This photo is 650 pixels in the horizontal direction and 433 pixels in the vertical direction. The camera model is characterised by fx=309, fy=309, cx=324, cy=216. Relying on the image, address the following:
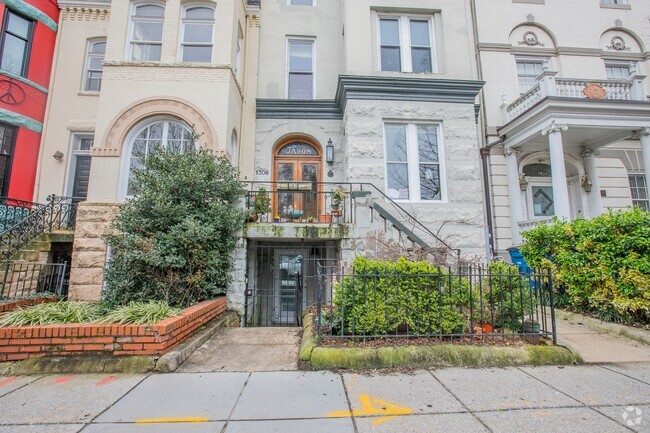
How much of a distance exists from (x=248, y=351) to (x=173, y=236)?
2.50m

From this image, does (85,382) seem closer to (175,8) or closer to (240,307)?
(240,307)

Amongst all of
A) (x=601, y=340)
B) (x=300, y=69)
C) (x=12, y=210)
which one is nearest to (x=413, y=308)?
(x=601, y=340)

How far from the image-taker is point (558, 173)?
8.77 m

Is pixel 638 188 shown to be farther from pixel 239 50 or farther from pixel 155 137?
pixel 155 137

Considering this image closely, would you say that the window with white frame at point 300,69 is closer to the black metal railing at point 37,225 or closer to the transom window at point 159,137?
the transom window at point 159,137

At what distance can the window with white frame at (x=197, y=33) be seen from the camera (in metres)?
8.65

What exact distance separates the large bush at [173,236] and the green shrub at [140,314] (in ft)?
2.86

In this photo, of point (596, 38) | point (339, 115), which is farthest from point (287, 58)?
point (596, 38)

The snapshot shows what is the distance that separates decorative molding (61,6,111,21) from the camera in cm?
1056

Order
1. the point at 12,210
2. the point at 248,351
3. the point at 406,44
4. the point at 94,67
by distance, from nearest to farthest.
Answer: the point at 248,351
the point at 12,210
the point at 406,44
the point at 94,67

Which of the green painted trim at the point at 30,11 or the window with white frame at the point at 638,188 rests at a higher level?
the green painted trim at the point at 30,11

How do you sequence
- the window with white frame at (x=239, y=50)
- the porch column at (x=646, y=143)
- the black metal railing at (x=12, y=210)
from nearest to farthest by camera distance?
1. the black metal railing at (x=12, y=210)
2. the porch column at (x=646, y=143)
3. the window with white frame at (x=239, y=50)

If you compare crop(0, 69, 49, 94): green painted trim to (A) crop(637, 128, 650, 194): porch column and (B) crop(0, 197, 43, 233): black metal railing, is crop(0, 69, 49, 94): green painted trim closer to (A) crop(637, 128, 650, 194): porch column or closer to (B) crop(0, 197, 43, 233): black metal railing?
(B) crop(0, 197, 43, 233): black metal railing

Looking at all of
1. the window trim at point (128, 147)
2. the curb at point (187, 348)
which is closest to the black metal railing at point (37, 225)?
the window trim at point (128, 147)
